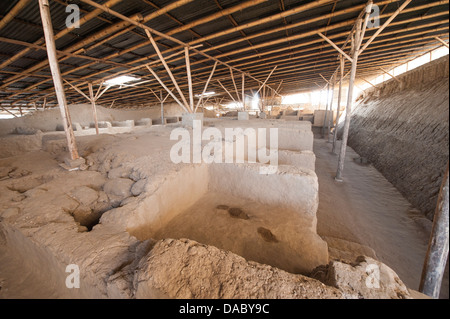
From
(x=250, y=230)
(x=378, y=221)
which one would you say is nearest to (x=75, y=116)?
(x=250, y=230)

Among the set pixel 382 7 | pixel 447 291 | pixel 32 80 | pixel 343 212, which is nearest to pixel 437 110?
pixel 382 7

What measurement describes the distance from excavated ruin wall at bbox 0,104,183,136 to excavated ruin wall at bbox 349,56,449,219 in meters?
17.1

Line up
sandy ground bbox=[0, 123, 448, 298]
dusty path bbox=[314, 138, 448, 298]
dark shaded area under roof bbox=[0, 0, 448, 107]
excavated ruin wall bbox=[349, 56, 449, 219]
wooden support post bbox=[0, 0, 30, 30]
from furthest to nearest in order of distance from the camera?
excavated ruin wall bbox=[349, 56, 449, 219], dark shaded area under roof bbox=[0, 0, 448, 107], wooden support post bbox=[0, 0, 30, 30], dusty path bbox=[314, 138, 448, 298], sandy ground bbox=[0, 123, 448, 298]

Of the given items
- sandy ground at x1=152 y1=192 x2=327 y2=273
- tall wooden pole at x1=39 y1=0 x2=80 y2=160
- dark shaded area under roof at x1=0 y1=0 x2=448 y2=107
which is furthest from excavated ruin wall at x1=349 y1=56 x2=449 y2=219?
tall wooden pole at x1=39 y1=0 x2=80 y2=160

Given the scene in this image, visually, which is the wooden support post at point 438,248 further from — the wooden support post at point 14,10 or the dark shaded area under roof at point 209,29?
the wooden support post at point 14,10

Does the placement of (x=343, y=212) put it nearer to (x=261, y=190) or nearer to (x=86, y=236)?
(x=261, y=190)

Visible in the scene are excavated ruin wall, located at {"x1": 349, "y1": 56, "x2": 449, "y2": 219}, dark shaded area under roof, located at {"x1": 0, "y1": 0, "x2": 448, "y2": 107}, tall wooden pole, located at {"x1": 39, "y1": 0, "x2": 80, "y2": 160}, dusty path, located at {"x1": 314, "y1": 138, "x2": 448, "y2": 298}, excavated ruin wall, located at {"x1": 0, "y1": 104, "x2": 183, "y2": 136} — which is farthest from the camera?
excavated ruin wall, located at {"x1": 0, "y1": 104, "x2": 183, "y2": 136}

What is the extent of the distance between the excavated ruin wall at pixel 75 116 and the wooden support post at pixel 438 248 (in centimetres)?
1506

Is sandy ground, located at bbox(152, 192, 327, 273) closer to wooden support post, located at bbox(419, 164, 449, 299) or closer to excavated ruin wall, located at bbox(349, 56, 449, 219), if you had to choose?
wooden support post, located at bbox(419, 164, 449, 299)

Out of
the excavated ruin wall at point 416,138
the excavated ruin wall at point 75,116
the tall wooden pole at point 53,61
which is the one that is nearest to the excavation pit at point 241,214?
the tall wooden pole at point 53,61

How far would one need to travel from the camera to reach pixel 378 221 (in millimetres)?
4547

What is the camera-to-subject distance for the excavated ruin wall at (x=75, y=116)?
980 centimetres

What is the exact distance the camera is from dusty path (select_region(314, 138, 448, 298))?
3.45m
